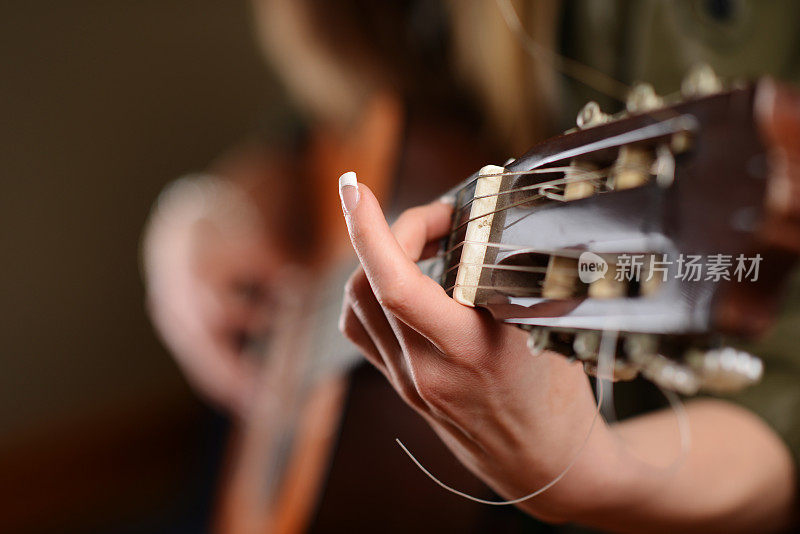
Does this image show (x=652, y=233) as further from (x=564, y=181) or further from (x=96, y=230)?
(x=96, y=230)

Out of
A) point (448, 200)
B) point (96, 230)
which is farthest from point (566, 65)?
point (96, 230)

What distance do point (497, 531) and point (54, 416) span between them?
115 centimetres

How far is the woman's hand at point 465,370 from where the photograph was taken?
0.24 m

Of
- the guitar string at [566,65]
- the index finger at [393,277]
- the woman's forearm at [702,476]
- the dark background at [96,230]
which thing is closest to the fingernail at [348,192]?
the index finger at [393,277]

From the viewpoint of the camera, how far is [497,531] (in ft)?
1.88

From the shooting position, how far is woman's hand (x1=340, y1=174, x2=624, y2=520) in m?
0.24

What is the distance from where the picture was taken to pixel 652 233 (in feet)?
0.72

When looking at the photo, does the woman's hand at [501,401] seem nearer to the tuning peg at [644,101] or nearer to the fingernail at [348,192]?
the fingernail at [348,192]

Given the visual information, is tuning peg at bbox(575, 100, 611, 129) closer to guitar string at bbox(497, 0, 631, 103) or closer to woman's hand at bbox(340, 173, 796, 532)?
woman's hand at bbox(340, 173, 796, 532)

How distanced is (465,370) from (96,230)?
1339mm

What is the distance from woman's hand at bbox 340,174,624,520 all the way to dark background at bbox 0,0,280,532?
3.44 ft

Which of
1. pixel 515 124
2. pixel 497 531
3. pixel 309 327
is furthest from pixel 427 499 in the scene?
pixel 515 124

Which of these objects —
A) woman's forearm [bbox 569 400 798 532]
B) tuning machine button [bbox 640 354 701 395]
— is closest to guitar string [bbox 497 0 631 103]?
woman's forearm [bbox 569 400 798 532]

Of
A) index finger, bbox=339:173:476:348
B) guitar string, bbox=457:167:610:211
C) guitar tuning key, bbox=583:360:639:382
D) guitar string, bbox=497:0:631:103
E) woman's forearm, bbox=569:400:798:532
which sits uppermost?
guitar string, bbox=497:0:631:103
